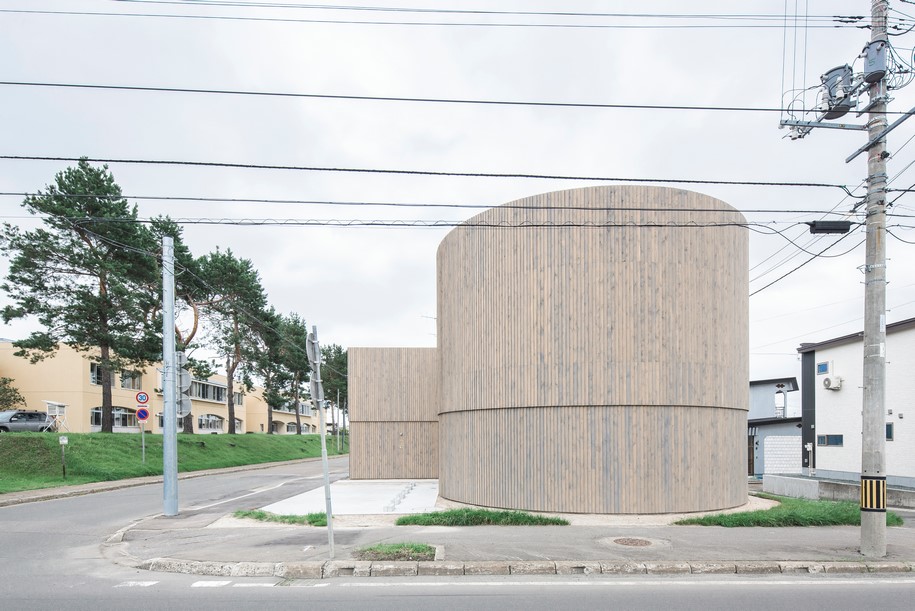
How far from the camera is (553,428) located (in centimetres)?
1355

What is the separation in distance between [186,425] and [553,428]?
A: 125ft

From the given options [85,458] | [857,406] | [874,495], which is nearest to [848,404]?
[857,406]

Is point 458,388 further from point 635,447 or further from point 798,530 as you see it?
point 798,530

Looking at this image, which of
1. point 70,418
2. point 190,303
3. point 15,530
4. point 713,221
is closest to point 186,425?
point 70,418

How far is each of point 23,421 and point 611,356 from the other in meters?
31.3

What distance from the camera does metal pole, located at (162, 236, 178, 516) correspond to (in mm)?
14234

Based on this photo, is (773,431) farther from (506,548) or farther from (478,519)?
(506,548)

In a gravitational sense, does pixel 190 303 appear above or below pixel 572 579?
above

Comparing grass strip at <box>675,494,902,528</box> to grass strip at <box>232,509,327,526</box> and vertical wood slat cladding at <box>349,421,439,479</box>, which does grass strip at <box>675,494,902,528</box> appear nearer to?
grass strip at <box>232,509,327,526</box>

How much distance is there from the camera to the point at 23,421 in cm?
3133

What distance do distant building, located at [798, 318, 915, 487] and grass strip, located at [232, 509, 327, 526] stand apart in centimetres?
1620

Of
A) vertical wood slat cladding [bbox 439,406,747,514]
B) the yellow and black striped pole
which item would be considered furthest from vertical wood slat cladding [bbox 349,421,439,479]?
the yellow and black striped pole

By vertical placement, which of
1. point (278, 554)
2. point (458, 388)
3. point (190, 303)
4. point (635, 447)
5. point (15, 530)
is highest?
point (190, 303)

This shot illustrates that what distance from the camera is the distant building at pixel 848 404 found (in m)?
19.9
